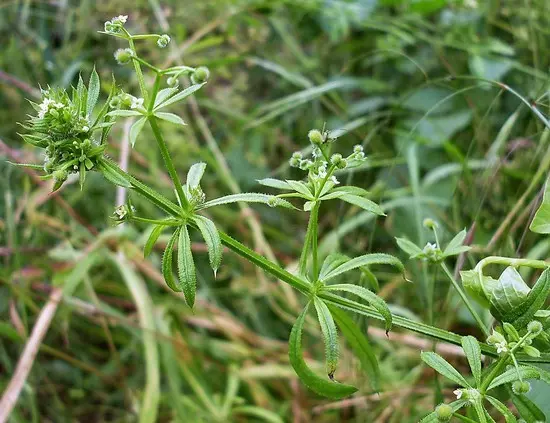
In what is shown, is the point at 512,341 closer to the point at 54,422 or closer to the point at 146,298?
the point at 146,298

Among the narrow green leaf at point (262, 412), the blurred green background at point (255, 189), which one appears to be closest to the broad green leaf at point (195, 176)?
the blurred green background at point (255, 189)

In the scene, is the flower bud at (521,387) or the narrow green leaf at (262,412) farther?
the narrow green leaf at (262,412)

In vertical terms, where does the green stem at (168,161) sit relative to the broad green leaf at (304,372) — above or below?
above

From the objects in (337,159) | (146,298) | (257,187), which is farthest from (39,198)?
(337,159)

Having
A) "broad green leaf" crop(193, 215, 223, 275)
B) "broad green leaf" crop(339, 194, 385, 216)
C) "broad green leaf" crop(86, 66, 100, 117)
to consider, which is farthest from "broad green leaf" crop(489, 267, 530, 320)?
"broad green leaf" crop(86, 66, 100, 117)

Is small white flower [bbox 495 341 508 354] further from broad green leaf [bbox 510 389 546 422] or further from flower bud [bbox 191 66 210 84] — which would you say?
flower bud [bbox 191 66 210 84]

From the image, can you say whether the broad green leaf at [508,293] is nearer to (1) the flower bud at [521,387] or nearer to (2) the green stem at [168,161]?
(1) the flower bud at [521,387]

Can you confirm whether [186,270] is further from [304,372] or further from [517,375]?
[517,375]
